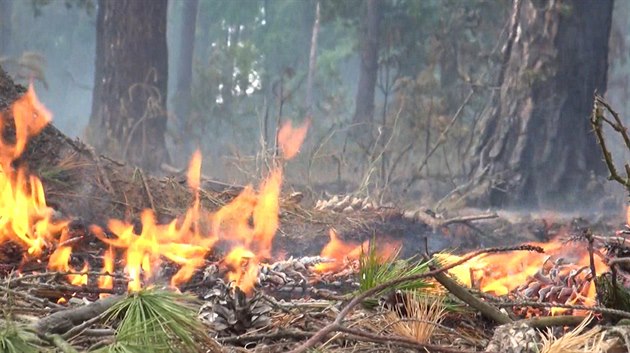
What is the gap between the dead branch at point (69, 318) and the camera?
2189 millimetres

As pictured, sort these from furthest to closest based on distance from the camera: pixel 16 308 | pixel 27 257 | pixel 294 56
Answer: pixel 294 56 < pixel 27 257 < pixel 16 308

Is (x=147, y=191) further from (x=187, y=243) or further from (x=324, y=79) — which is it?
(x=324, y=79)

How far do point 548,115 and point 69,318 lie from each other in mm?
8462

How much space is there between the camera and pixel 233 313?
2402mm

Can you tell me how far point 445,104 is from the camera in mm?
15164

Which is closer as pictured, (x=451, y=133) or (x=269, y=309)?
(x=269, y=309)

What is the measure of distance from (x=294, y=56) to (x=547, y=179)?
2229 cm

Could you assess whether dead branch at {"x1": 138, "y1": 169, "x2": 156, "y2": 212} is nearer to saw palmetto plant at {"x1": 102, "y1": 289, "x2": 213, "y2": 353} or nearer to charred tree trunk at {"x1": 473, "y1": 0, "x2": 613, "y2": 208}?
saw palmetto plant at {"x1": 102, "y1": 289, "x2": 213, "y2": 353}

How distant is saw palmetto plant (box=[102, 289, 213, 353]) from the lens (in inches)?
76.0

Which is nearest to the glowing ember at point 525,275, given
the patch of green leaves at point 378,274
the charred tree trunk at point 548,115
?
the patch of green leaves at point 378,274

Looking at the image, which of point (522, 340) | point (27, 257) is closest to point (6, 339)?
point (522, 340)

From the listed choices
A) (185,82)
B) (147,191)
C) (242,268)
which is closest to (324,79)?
(185,82)

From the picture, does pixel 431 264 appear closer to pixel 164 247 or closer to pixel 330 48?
pixel 164 247

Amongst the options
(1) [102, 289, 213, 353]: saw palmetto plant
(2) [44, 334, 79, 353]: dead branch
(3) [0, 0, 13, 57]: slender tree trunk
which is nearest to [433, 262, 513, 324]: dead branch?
(1) [102, 289, 213, 353]: saw palmetto plant
